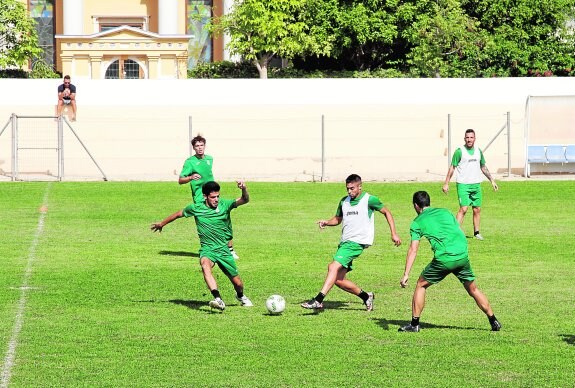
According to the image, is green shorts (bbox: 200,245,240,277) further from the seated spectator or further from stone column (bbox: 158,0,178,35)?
stone column (bbox: 158,0,178,35)

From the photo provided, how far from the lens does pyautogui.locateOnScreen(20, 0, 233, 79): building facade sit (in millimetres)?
49719

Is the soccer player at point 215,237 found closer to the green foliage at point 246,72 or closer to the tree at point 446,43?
the tree at point 446,43

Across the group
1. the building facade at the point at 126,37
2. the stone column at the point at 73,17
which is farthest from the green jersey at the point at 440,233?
the stone column at the point at 73,17

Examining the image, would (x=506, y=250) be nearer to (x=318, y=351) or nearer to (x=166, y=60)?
(x=318, y=351)

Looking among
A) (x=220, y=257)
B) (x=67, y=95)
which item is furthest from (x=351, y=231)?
(x=67, y=95)

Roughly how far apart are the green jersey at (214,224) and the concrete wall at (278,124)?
75.8 feet

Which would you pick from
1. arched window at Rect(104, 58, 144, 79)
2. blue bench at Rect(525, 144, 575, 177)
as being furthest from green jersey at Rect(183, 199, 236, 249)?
arched window at Rect(104, 58, 144, 79)

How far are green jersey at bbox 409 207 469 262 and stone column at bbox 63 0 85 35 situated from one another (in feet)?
143

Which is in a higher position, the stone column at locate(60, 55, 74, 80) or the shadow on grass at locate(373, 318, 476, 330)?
the stone column at locate(60, 55, 74, 80)

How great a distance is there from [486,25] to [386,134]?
425 inches

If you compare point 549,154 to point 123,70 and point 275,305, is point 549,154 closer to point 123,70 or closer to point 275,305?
point 123,70

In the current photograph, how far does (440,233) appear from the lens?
13.7m

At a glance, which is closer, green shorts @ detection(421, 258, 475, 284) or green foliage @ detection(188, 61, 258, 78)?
green shorts @ detection(421, 258, 475, 284)

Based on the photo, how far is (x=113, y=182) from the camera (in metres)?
36.2
